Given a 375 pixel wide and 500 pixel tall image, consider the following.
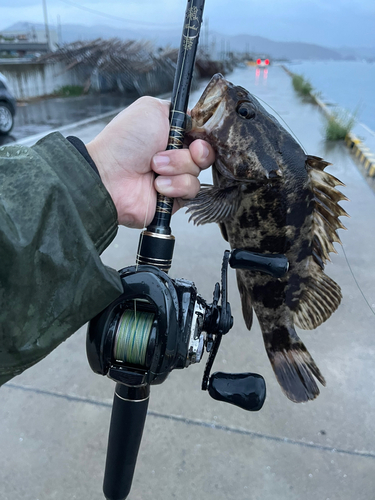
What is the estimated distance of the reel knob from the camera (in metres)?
1.14

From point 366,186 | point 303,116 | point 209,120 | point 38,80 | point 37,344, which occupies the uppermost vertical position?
point 209,120

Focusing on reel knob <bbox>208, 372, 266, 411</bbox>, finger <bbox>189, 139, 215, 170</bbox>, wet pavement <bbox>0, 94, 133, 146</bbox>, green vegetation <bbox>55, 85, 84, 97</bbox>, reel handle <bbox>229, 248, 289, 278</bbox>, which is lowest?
green vegetation <bbox>55, 85, 84, 97</bbox>

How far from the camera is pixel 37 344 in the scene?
103 centimetres

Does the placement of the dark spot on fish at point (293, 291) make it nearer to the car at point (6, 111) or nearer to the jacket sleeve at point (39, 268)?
the jacket sleeve at point (39, 268)

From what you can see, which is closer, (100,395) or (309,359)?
(309,359)

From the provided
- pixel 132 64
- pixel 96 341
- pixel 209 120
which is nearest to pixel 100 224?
pixel 96 341

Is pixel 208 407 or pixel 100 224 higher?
pixel 100 224

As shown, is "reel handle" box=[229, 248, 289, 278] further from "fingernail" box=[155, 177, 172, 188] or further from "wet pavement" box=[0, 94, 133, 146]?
"wet pavement" box=[0, 94, 133, 146]

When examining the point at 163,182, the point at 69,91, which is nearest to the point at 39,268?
the point at 163,182

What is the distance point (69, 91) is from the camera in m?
15.9

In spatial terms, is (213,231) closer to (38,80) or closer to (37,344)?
(37,344)

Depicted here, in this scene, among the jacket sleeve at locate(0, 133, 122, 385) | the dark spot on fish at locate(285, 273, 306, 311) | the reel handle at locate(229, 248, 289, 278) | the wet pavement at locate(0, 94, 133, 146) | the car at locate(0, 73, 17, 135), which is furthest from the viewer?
the wet pavement at locate(0, 94, 133, 146)

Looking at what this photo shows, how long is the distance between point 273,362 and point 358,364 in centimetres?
118

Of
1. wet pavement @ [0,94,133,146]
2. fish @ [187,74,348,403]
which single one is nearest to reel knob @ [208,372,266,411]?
fish @ [187,74,348,403]
